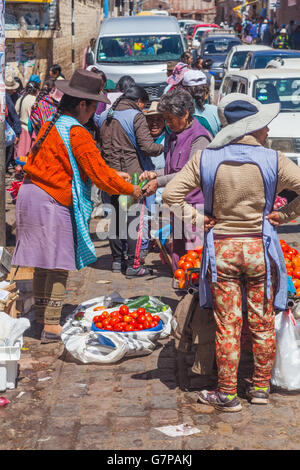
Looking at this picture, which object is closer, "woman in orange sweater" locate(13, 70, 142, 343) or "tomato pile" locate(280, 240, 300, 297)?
"woman in orange sweater" locate(13, 70, 142, 343)

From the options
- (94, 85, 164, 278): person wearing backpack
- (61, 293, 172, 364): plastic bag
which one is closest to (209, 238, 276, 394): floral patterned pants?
(61, 293, 172, 364): plastic bag

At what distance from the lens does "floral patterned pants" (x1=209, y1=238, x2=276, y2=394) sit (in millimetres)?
4688

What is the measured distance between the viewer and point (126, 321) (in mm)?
6027

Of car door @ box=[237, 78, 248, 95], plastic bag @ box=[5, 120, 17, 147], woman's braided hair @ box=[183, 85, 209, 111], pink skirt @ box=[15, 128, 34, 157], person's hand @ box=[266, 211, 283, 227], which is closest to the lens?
person's hand @ box=[266, 211, 283, 227]

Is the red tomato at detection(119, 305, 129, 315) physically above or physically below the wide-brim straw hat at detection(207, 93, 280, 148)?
below

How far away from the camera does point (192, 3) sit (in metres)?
99.9

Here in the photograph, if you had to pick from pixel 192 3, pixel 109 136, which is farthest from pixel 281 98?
pixel 192 3

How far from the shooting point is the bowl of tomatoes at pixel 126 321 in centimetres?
598

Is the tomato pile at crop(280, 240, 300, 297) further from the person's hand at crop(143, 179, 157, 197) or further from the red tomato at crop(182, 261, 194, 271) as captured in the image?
the person's hand at crop(143, 179, 157, 197)

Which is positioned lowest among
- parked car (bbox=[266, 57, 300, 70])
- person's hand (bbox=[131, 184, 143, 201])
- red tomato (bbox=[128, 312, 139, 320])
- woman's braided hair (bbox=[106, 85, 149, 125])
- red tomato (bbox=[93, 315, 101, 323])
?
red tomato (bbox=[93, 315, 101, 323])

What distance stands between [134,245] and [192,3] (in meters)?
96.8

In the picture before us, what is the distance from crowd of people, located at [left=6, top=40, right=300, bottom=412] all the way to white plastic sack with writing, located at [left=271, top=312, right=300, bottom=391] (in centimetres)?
20

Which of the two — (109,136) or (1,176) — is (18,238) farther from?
(109,136)

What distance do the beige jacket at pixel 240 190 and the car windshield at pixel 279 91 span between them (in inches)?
302
